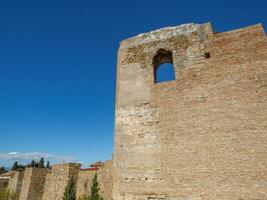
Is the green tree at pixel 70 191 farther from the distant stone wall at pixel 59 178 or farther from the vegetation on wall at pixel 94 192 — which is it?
the vegetation on wall at pixel 94 192

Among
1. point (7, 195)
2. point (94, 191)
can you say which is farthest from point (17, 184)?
point (94, 191)

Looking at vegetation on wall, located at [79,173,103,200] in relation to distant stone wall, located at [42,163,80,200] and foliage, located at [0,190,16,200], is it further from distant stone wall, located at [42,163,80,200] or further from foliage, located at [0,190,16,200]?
foliage, located at [0,190,16,200]

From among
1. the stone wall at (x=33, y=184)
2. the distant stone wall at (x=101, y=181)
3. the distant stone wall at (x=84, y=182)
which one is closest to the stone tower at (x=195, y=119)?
the distant stone wall at (x=101, y=181)

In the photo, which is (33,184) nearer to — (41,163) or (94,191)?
(94,191)

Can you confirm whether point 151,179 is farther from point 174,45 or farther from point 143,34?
point 143,34

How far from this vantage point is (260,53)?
5.69 meters

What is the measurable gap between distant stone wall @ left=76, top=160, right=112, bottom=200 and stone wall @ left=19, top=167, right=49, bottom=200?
519 cm

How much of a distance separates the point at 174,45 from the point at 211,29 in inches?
47.8

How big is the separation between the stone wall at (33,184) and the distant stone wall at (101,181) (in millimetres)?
5186

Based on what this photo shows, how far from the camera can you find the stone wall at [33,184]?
1783 centimetres

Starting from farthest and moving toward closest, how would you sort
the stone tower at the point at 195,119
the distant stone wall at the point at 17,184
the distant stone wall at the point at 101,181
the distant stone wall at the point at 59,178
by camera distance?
the distant stone wall at the point at 17,184
the distant stone wall at the point at 59,178
the distant stone wall at the point at 101,181
the stone tower at the point at 195,119

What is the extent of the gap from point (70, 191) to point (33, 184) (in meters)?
5.30

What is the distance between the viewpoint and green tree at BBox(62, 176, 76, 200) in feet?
47.9

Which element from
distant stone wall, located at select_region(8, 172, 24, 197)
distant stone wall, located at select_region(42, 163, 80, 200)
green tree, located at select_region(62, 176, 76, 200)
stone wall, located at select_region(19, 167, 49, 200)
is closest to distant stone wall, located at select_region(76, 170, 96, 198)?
green tree, located at select_region(62, 176, 76, 200)
